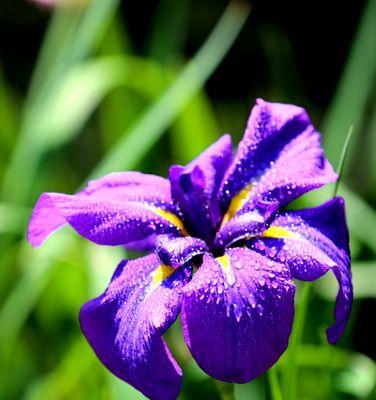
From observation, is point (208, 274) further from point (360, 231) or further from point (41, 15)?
point (41, 15)

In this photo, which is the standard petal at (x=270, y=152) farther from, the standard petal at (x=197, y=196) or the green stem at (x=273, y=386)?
the green stem at (x=273, y=386)

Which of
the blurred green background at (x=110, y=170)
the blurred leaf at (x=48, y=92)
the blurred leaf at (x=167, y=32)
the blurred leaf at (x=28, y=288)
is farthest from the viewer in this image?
the blurred leaf at (x=167, y=32)

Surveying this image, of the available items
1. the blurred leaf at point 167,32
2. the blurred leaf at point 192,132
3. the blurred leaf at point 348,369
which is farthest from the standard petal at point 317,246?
the blurred leaf at point 167,32

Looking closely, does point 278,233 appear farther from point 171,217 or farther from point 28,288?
point 28,288

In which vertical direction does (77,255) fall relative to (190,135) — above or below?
below

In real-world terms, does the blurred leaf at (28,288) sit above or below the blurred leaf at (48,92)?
below

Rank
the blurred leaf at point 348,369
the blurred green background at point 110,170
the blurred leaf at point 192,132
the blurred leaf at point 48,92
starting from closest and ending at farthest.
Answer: the blurred leaf at point 348,369
the blurred green background at point 110,170
the blurred leaf at point 48,92
the blurred leaf at point 192,132

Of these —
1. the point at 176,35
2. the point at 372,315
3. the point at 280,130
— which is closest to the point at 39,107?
the point at 176,35
